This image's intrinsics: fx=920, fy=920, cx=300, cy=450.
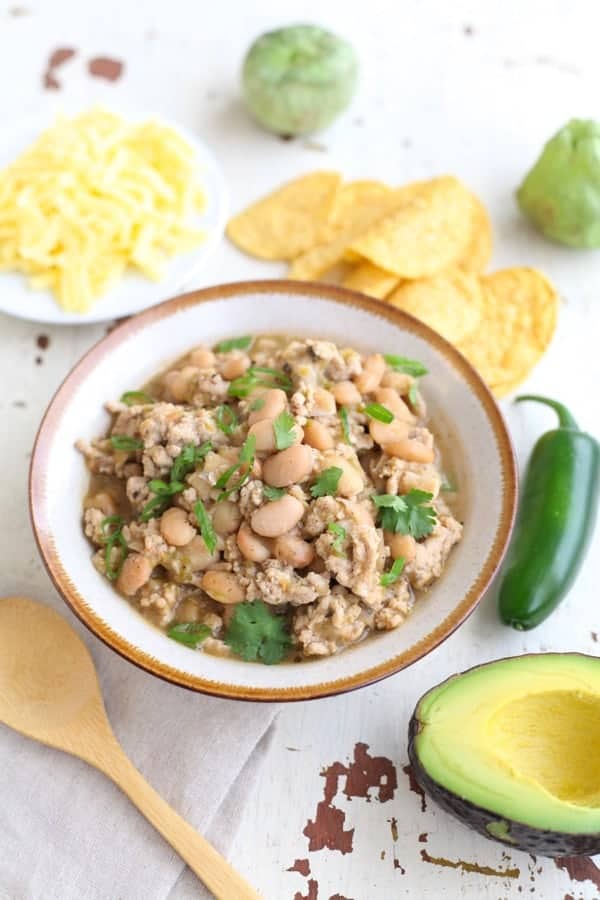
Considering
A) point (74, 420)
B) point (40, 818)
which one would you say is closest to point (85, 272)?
point (74, 420)

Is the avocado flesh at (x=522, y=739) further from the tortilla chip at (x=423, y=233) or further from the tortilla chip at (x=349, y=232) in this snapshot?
the tortilla chip at (x=349, y=232)

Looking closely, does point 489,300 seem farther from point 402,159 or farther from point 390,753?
point 390,753

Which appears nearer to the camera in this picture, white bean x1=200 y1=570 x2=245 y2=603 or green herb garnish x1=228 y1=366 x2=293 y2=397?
white bean x1=200 y1=570 x2=245 y2=603

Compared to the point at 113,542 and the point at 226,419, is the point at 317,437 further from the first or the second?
the point at 113,542

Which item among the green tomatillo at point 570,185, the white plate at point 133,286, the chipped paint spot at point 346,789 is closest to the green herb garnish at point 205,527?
the chipped paint spot at point 346,789

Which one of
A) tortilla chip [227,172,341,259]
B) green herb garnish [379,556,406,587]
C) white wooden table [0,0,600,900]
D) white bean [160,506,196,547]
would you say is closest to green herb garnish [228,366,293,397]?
white bean [160,506,196,547]

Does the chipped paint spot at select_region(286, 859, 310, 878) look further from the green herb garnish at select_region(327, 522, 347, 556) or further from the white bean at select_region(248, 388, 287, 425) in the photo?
the white bean at select_region(248, 388, 287, 425)

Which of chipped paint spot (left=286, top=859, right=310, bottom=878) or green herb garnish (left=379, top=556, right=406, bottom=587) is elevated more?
green herb garnish (left=379, top=556, right=406, bottom=587)

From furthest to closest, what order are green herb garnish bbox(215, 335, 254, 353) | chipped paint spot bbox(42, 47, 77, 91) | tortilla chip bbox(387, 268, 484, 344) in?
chipped paint spot bbox(42, 47, 77, 91), tortilla chip bbox(387, 268, 484, 344), green herb garnish bbox(215, 335, 254, 353)
